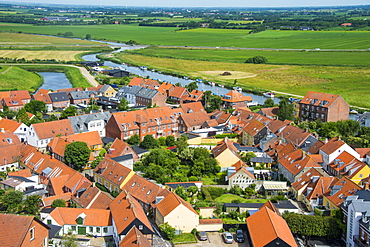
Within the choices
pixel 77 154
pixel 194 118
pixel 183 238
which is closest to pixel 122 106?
pixel 194 118

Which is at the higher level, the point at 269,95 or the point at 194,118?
the point at 194,118

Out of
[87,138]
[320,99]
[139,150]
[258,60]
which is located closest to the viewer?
[87,138]

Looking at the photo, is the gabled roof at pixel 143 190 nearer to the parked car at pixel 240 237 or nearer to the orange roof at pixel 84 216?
the orange roof at pixel 84 216

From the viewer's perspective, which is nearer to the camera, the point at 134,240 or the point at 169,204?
the point at 134,240

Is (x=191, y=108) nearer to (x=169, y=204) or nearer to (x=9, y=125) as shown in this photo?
(x=9, y=125)

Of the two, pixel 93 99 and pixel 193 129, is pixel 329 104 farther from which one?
pixel 93 99

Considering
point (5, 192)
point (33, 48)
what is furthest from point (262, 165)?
point (33, 48)

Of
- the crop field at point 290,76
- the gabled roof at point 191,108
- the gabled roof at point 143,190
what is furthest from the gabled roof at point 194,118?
the crop field at point 290,76

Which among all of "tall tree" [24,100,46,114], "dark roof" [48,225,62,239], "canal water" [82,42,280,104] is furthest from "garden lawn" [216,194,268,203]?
"canal water" [82,42,280,104]
